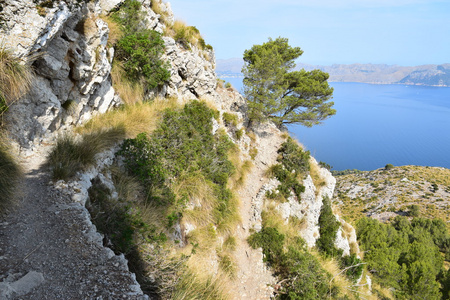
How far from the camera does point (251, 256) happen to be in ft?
28.2

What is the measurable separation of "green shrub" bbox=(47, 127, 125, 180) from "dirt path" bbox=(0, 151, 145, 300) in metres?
0.59

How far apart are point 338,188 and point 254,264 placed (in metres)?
73.1

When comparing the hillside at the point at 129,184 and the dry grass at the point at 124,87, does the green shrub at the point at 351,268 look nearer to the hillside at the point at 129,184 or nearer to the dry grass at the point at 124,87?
the hillside at the point at 129,184

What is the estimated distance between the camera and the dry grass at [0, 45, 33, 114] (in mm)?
4402

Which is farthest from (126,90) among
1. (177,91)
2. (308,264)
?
(308,264)

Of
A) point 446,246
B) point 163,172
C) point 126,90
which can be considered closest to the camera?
point 163,172

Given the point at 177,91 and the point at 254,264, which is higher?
the point at 177,91

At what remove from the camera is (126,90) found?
920 cm

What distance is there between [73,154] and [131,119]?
3.16 m

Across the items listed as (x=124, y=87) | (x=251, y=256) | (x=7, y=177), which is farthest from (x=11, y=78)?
(x=251, y=256)

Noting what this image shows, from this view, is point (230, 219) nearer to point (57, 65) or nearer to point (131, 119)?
point (131, 119)

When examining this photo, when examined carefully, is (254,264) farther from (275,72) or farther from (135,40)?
(275,72)

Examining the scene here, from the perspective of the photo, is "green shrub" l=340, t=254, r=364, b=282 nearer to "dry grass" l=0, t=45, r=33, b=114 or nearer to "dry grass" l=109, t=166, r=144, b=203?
"dry grass" l=109, t=166, r=144, b=203

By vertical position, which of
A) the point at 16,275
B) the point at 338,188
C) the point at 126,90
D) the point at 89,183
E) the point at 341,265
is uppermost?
the point at 126,90
